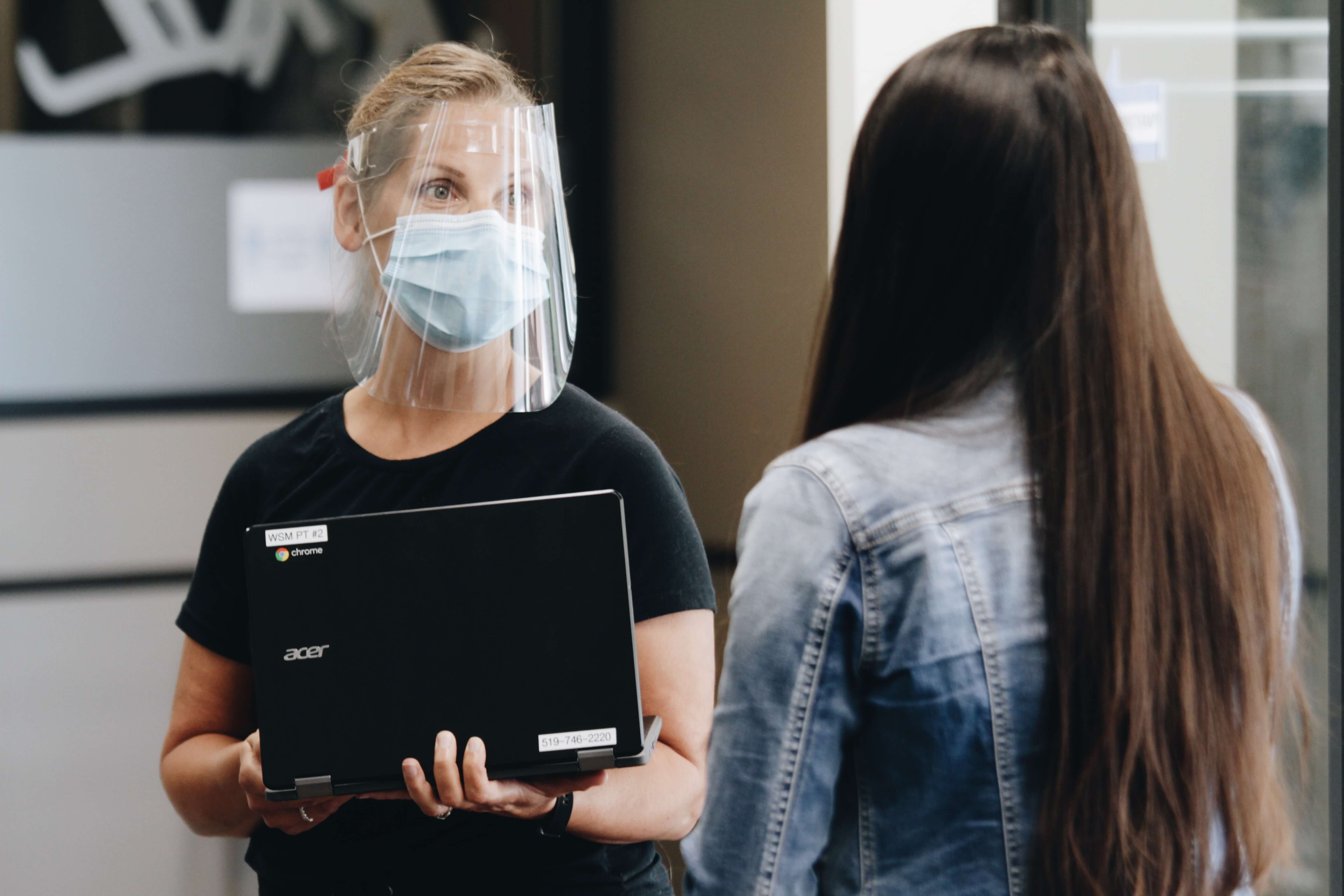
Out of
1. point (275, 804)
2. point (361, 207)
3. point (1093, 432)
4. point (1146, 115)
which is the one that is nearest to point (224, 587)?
point (275, 804)

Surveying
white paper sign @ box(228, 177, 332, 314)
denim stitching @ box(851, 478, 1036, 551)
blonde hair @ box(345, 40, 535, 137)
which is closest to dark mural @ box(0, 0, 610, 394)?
white paper sign @ box(228, 177, 332, 314)

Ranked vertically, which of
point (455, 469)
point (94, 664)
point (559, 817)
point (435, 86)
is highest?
point (435, 86)

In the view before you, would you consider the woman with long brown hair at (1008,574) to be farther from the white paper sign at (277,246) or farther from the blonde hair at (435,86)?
the white paper sign at (277,246)

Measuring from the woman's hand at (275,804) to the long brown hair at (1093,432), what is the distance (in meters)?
0.48

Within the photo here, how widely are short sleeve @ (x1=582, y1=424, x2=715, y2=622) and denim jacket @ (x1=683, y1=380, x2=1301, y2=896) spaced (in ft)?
0.63

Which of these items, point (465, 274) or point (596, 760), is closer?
point (596, 760)

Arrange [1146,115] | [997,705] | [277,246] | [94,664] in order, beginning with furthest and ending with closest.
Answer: [277,246] < [94,664] < [1146,115] < [997,705]

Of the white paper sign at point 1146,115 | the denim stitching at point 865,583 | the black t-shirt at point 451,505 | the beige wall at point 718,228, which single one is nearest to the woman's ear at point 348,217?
the black t-shirt at point 451,505

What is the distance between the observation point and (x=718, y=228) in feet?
6.36

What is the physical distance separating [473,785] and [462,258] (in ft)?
1.21

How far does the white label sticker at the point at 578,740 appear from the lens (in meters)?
0.71

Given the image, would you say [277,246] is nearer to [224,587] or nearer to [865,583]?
[224,587]

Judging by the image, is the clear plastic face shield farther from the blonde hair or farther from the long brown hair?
the long brown hair

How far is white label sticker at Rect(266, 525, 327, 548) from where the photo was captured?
2.42ft
